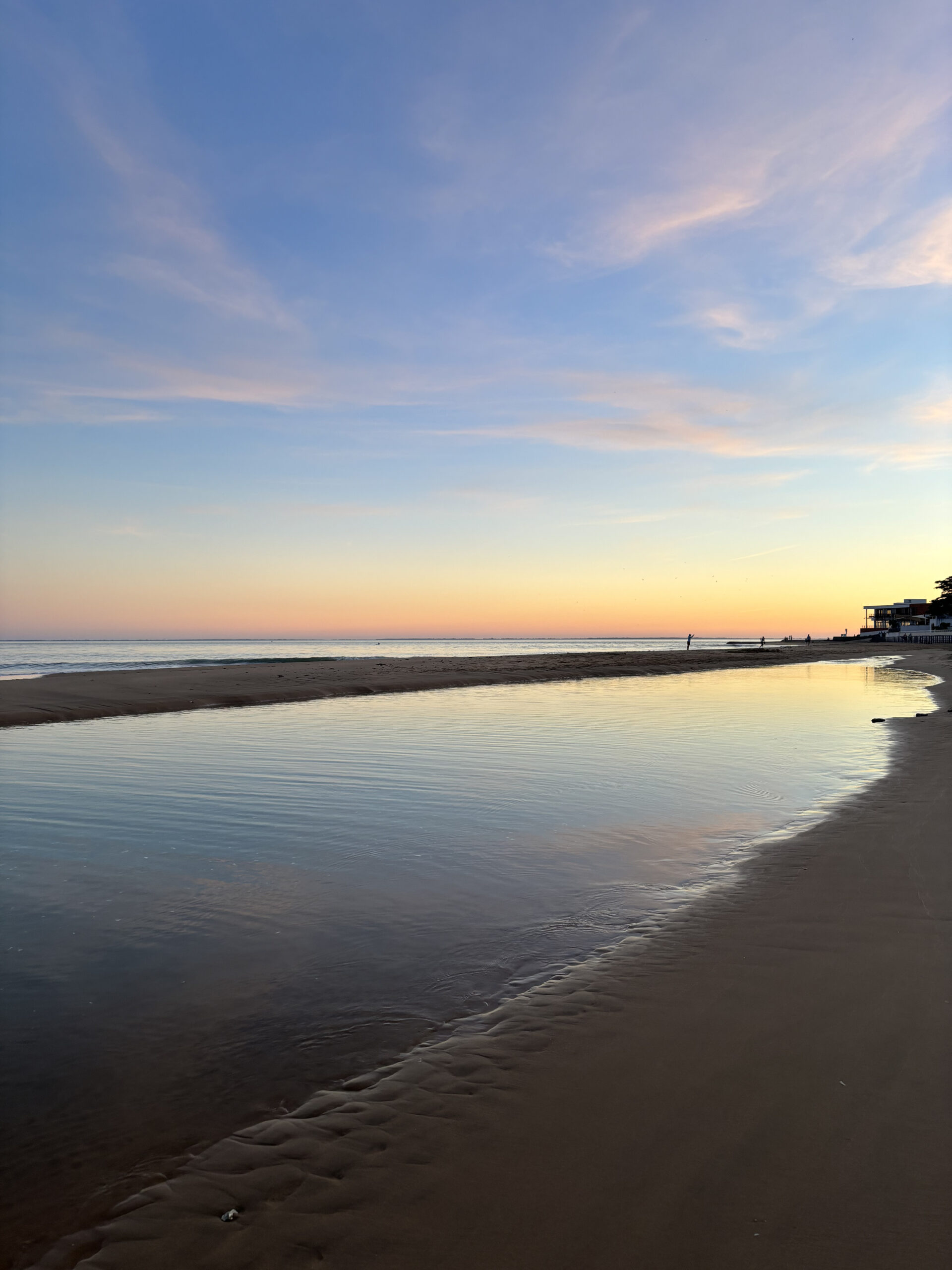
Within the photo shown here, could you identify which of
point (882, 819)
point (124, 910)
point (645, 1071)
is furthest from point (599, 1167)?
point (882, 819)

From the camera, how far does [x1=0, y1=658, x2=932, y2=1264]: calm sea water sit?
13.6ft

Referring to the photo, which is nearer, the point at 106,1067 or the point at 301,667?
the point at 106,1067

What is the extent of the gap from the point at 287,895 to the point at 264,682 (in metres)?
28.2

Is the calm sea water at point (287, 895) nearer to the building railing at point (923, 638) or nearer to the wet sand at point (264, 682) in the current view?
the wet sand at point (264, 682)

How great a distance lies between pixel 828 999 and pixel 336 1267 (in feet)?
11.5

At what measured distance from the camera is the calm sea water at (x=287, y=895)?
4.13 meters

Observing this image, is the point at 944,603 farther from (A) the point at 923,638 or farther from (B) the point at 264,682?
(B) the point at 264,682

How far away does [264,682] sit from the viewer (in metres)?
34.4

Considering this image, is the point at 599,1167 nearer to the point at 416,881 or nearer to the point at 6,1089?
the point at 6,1089

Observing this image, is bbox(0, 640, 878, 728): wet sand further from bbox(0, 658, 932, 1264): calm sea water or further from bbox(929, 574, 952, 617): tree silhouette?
bbox(929, 574, 952, 617): tree silhouette

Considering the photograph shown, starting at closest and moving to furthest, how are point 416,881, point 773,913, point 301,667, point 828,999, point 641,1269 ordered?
point 641,1269
point 828,999
point 773,913
point 416,881
point 301,667

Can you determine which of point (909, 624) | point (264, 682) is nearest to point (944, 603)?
point (909, 624)

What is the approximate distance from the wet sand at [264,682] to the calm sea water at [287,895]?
26.6 ft

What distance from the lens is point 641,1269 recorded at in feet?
9.51
